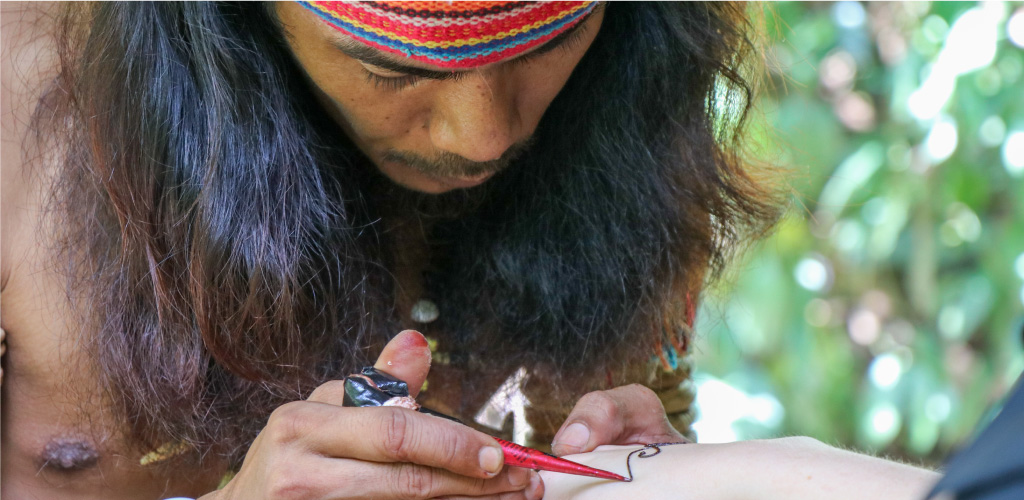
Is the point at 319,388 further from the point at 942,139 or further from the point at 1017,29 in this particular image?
the point at 1017,29

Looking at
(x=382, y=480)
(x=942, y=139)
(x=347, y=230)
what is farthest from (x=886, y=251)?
(x=382, y=480)

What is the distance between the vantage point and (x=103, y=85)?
0.97 m

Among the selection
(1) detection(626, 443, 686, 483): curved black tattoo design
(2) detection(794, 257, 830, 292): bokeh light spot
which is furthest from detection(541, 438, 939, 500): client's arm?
(2) detection(794, 257, 830, 292): bokeh light spot

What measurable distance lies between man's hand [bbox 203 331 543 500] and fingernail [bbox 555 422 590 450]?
20 centimetres

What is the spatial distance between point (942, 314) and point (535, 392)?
139 centimetres

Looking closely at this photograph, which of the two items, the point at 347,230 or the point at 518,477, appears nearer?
the point at 518,477

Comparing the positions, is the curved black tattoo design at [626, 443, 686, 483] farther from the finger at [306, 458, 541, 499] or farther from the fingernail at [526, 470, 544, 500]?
the finger at [306, 458, 541, 499]

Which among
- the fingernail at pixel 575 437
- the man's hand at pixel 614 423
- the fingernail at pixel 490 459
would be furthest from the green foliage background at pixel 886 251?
the fingernail at pixel 490 459

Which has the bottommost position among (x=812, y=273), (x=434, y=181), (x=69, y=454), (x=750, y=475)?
(x=69, y=454)

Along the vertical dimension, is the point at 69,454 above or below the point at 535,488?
below

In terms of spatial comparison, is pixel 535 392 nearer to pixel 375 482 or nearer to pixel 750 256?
pixel 750 256

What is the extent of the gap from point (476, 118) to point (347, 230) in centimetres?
25

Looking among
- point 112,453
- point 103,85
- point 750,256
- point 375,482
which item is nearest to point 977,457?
point 375,482

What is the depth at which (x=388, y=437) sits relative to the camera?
72cm
